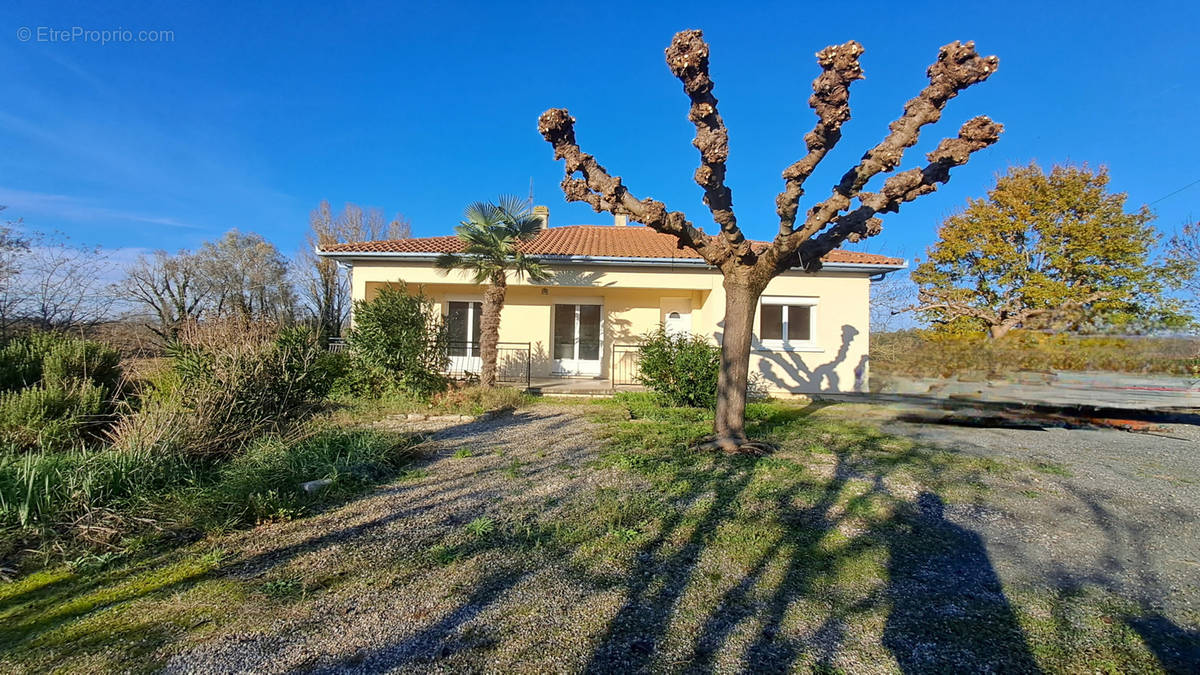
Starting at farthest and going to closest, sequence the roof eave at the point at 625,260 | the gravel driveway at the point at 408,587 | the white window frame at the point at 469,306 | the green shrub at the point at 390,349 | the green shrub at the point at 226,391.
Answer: the white window frame at the point at 469,306, the roof eave at the point at 625,260, the green shrub at the point at 390,349, the green shrub at the point at 226,391, the gravel driveway at the point at 408,587

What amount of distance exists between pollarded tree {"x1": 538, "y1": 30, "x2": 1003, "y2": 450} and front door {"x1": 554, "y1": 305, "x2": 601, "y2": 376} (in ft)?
24.9

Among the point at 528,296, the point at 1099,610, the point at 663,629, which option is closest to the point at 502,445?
the point at 663,629

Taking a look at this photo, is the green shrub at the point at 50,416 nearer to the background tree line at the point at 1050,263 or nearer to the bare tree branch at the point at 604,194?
the bare tree branch at the point at 604,194

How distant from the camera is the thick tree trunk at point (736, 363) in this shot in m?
6.08

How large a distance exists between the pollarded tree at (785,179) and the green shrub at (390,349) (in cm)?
451

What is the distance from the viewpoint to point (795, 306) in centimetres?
1220

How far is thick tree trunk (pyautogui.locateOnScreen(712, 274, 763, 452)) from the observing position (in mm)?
6082

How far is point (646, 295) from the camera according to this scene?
13.8 meters

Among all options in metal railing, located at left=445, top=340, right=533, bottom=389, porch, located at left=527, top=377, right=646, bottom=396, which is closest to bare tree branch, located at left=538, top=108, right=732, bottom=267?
porch, located at left=527, top=377, right=646, bottom=396

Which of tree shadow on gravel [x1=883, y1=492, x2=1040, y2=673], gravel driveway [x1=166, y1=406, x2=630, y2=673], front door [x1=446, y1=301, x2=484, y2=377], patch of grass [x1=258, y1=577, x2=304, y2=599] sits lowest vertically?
patch of grass [x1=258, y1=577, x2=304, y2=599]

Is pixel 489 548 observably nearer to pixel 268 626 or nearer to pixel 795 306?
pixel 268 626

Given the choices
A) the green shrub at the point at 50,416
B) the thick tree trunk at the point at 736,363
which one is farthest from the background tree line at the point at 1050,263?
the green shrub at the point at 50,416

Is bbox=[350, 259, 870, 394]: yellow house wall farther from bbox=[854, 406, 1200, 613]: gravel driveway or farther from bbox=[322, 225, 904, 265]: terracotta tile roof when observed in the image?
bbox=[854, 406, 1200, 613]: gravel driveway

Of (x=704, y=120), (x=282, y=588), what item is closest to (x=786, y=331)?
(x=704, y=120)
